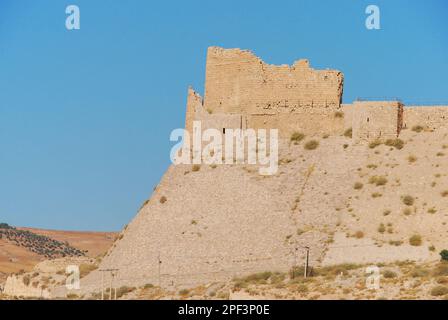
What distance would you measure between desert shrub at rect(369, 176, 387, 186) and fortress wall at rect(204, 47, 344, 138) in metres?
3.26

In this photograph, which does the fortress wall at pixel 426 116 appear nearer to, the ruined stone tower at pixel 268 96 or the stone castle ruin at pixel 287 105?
the stone castle ruin at pixel 287 105

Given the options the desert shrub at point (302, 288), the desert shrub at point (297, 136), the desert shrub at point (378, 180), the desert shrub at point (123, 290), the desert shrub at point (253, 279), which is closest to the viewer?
the desert shrub at point (302, 288)

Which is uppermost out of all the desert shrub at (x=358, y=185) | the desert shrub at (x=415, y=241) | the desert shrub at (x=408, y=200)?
the desert shrub at (x=358, y=185)

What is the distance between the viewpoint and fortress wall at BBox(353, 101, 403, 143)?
55094mm

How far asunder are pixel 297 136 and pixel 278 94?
177cm

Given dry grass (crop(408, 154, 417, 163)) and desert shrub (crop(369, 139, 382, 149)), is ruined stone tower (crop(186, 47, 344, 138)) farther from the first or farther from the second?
dry grass (crop(408, 154, 417, 163))

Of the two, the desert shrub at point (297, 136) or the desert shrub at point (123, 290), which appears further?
the desert shrub at point (297, 136)

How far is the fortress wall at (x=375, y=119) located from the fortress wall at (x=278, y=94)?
3.01 feet

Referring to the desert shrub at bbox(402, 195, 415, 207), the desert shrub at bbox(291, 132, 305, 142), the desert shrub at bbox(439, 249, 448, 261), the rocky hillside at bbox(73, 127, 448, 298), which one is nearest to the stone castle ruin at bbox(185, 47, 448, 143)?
the desert shrub at bbox(291, 132, 305, 142)

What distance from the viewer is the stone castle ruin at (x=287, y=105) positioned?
2181 inches

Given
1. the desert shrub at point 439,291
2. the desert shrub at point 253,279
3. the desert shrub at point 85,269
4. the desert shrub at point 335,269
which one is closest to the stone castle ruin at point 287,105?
the desert shrub at point 85,269
